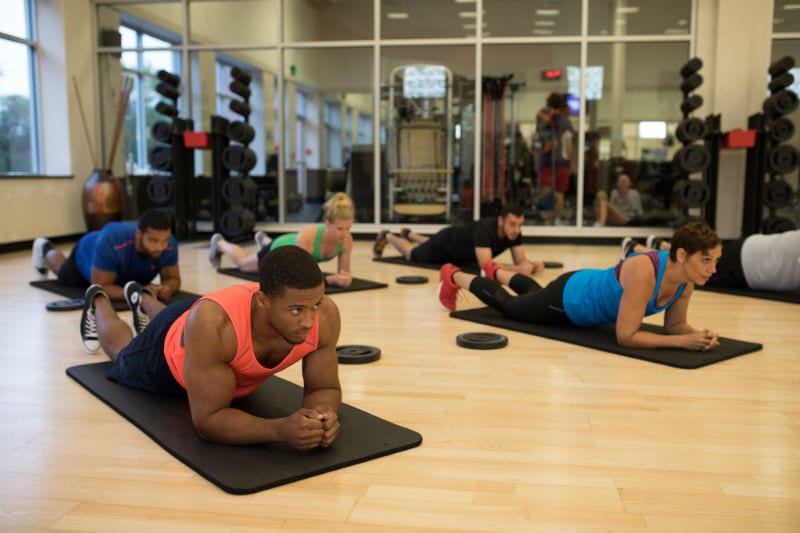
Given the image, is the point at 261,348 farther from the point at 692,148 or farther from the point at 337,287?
the point at 692,148

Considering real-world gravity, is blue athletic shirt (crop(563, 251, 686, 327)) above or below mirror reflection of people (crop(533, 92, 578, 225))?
below

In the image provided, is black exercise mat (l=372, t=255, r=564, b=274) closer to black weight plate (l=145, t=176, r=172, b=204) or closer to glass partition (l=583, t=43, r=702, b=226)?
glass partition (l=583, t=43, r=702, b=226)

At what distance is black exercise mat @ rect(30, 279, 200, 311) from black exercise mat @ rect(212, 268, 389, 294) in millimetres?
725

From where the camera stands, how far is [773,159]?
6203 millimetres

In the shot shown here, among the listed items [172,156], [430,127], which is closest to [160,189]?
[172,156]

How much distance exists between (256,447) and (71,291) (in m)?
2.75

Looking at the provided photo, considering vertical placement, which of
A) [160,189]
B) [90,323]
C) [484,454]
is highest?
[160,189]

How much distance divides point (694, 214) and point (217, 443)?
20.2ft

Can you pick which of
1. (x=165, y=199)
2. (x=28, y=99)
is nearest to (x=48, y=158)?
(x=28, y=99)

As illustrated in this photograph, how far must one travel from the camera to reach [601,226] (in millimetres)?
7383

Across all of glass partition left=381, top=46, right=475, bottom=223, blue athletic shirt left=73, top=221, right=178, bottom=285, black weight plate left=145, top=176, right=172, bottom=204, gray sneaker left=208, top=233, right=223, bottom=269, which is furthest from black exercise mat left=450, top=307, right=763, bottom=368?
black weight plate left=145, top=176, right=172, bottom=204

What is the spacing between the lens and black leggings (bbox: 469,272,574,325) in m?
3.17

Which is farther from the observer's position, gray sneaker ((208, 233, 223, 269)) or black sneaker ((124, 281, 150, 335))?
gray sneaker ((208, 233, 223, 269))

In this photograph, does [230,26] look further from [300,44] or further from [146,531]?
[146,531]
